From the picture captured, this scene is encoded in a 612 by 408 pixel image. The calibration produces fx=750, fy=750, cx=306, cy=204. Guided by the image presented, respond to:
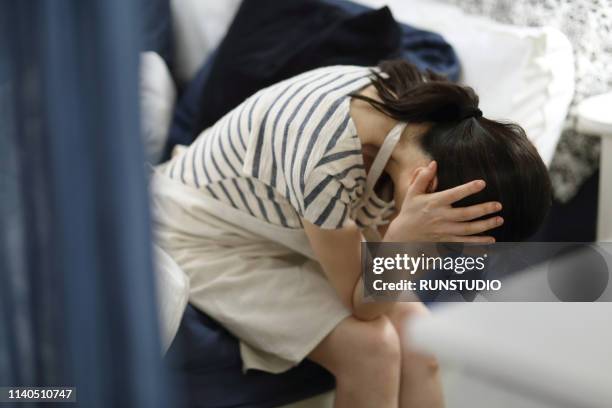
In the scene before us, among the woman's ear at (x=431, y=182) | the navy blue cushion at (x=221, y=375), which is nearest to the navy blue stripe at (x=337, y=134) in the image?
the woman's ear at (x=431, y=182)

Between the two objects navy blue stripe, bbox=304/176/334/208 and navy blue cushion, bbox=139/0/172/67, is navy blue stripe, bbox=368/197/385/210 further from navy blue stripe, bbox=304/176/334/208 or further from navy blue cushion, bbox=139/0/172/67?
navy blue cushion, bbox=139/0/172/67

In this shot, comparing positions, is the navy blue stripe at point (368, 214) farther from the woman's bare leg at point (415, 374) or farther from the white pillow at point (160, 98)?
the white pillow at point (160, 98)

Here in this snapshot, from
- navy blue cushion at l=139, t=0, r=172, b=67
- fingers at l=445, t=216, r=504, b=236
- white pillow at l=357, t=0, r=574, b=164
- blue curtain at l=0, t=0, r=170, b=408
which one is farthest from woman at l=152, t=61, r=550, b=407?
navy blue cushion at l=139, t=0, r=172, b=67

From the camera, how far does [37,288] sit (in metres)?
0.54

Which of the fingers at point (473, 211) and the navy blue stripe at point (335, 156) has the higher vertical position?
the navy blue stripe at point (335, 156)

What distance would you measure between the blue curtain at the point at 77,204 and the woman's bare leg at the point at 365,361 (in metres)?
0.58

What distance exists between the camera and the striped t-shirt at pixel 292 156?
0.96m

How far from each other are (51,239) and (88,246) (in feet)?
0.14

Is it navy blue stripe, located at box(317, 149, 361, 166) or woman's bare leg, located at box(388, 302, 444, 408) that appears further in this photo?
woman's bare leg, located at box(388, 302, 444, 408)

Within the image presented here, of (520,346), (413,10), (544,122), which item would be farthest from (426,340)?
(413,10)

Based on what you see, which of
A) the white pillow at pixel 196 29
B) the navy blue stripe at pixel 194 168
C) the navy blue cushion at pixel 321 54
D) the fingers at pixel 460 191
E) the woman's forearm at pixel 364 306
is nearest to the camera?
the fingers at pixel 460 191

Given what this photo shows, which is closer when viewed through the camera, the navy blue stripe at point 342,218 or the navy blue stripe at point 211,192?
Answer: the navy blue stripe at point 342,218

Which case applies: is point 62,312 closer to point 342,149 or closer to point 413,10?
point 342,149

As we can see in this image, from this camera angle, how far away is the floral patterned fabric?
1126 mm
